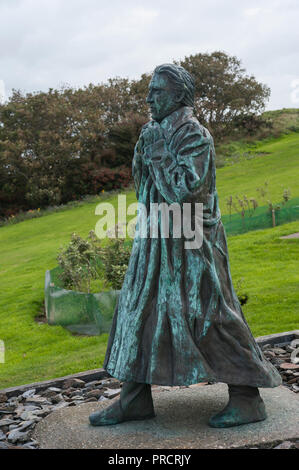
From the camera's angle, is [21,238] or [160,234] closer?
[160,234]

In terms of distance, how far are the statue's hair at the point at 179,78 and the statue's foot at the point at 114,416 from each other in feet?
8.32

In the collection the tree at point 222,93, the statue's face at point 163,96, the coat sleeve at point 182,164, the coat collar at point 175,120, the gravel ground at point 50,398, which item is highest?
the tree at point 222,93

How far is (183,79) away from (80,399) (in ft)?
11.5

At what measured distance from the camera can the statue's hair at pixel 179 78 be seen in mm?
4715

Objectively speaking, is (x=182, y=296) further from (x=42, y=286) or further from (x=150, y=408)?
(x=42, y=286)

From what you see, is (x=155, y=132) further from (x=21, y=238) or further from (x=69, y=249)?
(x=21, y=238)

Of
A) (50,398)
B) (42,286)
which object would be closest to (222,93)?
(42,286)

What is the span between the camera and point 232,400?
4680 mm

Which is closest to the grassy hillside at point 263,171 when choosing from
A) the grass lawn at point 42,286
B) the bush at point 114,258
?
the grass lawn at point 42,286

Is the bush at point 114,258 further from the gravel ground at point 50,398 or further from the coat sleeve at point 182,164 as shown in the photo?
the coat sleeve at point 182,164

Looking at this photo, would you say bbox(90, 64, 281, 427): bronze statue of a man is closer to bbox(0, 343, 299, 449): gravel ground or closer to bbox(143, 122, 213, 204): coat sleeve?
bbox(143, 122, 213, 204): coat sleeve

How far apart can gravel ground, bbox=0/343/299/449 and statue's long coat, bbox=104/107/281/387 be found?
4.35 ft
